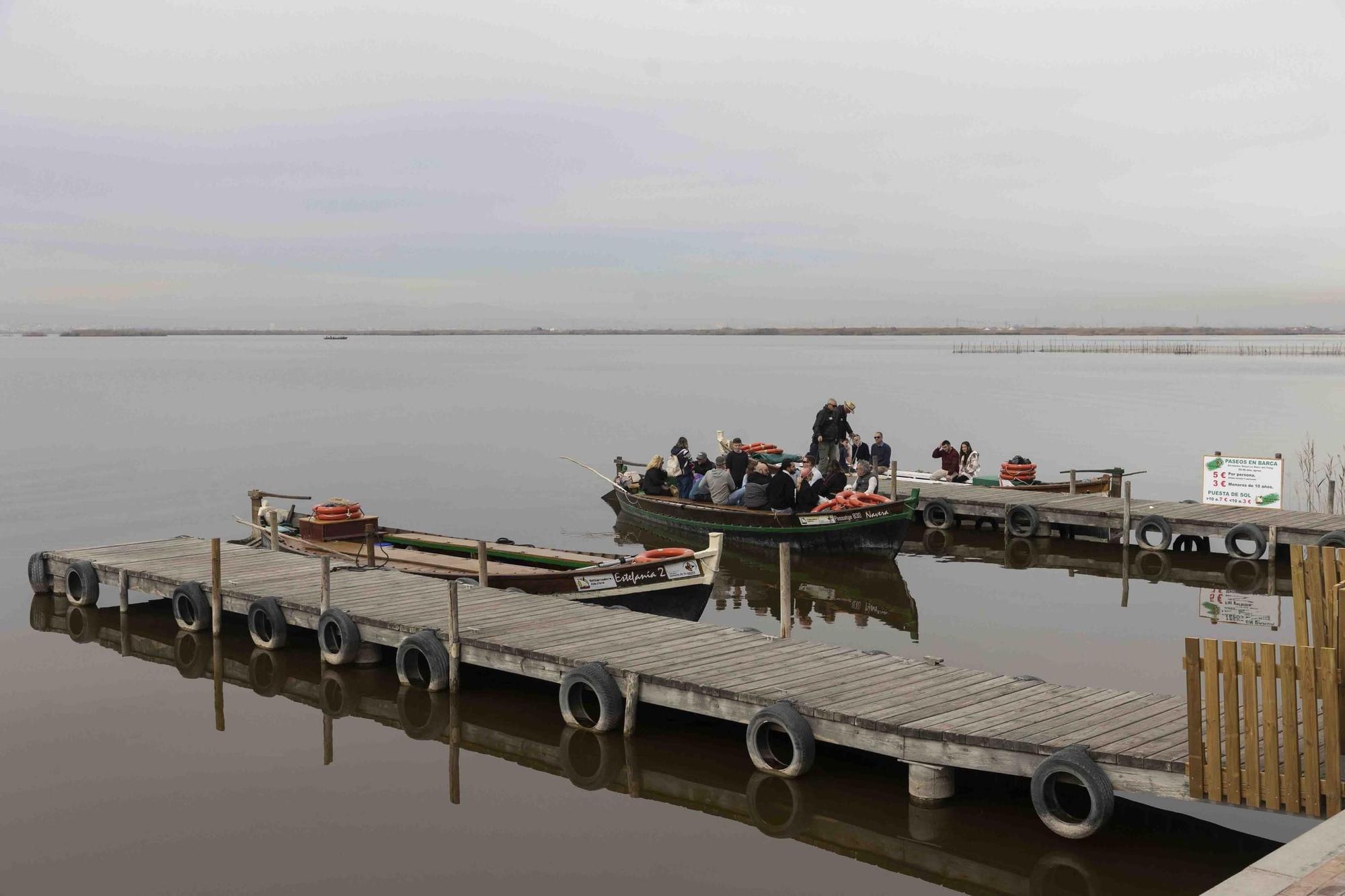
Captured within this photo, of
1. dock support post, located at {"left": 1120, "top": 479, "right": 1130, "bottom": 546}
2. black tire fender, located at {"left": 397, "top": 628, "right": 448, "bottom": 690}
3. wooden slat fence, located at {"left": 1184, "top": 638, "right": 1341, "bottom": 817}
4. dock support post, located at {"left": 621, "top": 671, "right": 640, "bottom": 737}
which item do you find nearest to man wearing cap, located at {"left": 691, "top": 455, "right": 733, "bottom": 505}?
dock support post, located at {"left": 1120, "top": 479, "right": 1130, "bottom": 546}

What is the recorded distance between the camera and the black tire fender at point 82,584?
18.1 m

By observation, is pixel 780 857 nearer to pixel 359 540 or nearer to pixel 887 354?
pixel 359 540

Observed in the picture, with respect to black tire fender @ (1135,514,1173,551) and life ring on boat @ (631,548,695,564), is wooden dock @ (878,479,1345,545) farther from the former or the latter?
life ring on boat @ (631,548,695,564)

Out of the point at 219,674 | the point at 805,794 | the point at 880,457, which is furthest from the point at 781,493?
the point at 805,794

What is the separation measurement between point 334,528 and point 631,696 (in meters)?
9.41

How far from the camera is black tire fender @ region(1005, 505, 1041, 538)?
24328 millimetres

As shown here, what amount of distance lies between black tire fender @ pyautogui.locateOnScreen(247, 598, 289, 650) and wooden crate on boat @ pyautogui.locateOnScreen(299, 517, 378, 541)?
143 inches

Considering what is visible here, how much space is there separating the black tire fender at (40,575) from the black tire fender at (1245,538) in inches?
799

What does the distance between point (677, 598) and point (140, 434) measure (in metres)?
40.2

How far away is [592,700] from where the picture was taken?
39.8 ft

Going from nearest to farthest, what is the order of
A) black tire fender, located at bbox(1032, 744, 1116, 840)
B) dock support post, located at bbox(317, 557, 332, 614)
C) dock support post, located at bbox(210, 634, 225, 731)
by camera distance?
black tire fender, located at bbox(1032, 744, 1116, 840)
dock support post, located at bbox(210, 634, 225, 731)
dock support post, located at bbox(317, 557, 332, 614)

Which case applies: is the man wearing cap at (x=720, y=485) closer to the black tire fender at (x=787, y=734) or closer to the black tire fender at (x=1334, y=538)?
the black tire fender at (x=1334, y=538)

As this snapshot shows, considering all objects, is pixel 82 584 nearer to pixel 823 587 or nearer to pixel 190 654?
pixel 190 654

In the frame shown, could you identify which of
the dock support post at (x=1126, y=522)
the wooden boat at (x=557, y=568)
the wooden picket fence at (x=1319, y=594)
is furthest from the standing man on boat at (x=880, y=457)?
the wooden picket fence at (x=1319, y=594)
